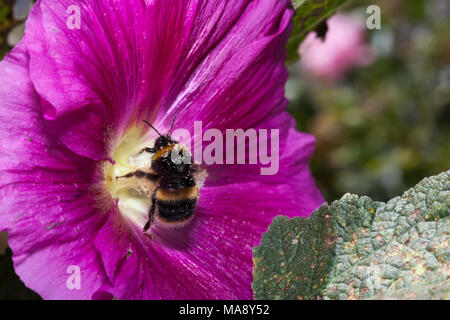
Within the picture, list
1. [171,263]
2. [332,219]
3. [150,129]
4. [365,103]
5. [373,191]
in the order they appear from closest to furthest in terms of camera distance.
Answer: [332,219] < [171,263] < [150,129] < [373,191] < [365,103]

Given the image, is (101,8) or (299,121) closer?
(101,8)

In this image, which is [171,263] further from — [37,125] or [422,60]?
[422,60]

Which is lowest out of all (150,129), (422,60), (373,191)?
(373,191)

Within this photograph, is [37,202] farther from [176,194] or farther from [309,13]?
[309,13]

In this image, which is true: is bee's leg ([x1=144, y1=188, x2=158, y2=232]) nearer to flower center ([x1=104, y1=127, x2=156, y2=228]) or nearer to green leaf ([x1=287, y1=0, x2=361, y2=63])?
flower center ([x1=104, y1=127, x2=156, y2=228])

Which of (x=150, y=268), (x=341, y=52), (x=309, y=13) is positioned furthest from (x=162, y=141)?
(x=341, y=52)

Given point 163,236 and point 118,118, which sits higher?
point 118,118

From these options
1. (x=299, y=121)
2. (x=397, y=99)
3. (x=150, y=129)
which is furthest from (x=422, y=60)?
(x=150, y=129)

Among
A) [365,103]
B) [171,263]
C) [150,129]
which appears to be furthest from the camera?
[365,103]
